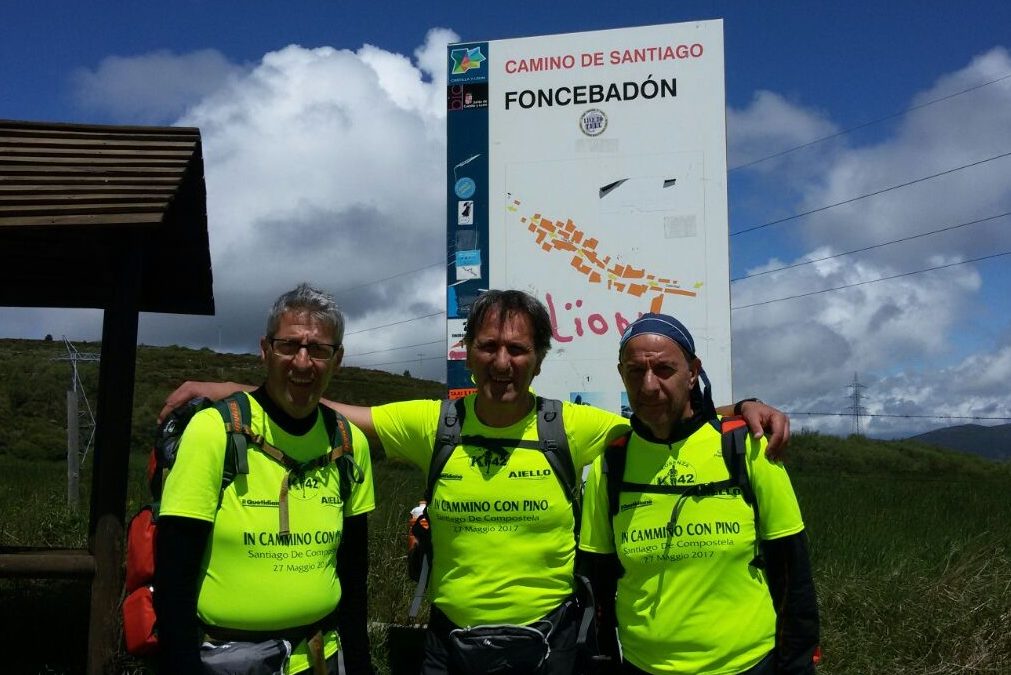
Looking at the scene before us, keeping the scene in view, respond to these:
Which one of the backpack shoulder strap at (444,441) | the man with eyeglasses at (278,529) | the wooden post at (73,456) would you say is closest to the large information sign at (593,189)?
the backpack shoulder strap at (444,441)

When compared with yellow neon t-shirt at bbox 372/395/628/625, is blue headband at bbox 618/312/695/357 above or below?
above

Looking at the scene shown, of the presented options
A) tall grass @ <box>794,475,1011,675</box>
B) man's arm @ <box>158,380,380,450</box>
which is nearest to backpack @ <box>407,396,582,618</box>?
man's arm @ <box>158,380,380,450</box>

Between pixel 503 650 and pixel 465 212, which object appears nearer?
pixel 503 650

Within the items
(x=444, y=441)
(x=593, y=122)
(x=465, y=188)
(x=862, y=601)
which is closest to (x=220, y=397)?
(x=444, y=441)

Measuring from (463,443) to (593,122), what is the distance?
8.39 ft

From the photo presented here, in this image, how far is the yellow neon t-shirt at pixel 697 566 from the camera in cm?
244

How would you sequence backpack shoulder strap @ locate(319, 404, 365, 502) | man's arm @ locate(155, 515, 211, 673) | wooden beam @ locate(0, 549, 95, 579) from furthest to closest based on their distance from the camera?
wooden beam @ locate(0, 549, 95, 579)
backpack shoulder strap @ locate(319, 404, 365, 502)
man's arm @ locate(155, 515, 211, 673)

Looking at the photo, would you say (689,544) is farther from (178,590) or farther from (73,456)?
(73,456)

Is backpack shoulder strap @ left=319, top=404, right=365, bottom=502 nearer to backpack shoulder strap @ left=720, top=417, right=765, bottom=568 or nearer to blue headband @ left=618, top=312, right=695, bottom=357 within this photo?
blue headband @ left=618, top=312, right=695, bottom=357

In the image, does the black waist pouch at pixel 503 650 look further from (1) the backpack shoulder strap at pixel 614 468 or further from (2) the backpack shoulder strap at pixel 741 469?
(2) the backpack shoulder strap at pixel 741 469

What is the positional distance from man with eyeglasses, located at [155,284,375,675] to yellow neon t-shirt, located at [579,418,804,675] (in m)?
0.86

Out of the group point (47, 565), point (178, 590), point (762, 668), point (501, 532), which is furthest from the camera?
point (47, 565)

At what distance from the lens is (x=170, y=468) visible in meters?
2.44

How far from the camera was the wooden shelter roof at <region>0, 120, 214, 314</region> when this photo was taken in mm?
3941
